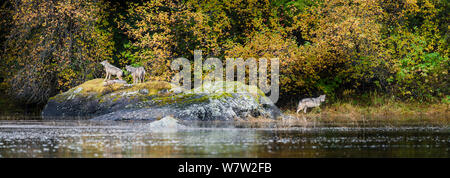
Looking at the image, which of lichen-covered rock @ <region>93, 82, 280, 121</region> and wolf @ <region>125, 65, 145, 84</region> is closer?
lichen-covered rock @ <region>93, 82, 280, 121</region>

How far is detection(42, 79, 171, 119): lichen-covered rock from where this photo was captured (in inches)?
934

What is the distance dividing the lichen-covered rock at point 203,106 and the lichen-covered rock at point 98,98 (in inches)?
28.9

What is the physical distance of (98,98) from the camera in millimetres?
24703

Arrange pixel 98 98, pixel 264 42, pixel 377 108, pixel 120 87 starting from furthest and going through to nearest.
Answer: pixel 377 108
pixel 264 42
pixel 120 87
pixel 98 98

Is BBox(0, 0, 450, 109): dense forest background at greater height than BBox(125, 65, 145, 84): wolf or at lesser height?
greater

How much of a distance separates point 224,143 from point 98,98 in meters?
13.4

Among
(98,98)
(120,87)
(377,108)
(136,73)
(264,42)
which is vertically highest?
(264,42)

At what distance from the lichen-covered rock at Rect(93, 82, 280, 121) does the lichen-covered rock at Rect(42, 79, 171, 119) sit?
28.9 inches

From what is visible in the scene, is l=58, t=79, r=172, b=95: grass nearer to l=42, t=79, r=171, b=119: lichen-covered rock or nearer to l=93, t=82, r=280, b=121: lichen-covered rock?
l=42, t=79, r=171, b=119: lichen-covered rock

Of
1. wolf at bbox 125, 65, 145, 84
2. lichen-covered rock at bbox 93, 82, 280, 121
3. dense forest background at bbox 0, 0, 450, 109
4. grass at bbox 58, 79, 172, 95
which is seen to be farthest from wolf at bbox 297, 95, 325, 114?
wolf at bbox 125, 65, 145, 84

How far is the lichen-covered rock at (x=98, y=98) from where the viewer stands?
23734 millimetres

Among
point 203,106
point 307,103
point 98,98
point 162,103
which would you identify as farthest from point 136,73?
point 307,103

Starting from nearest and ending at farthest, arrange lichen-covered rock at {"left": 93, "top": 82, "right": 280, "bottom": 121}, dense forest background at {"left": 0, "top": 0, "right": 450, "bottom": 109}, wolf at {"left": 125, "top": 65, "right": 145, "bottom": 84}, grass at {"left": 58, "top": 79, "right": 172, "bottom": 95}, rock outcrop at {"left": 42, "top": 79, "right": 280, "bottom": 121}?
lichen-covered rock at {"left": 93, "top": 82, "right": 280, "bottom": 121}, rock outcrop at {"left": 42, "top": 79, "right": 280, "bottom": 121}, grass at {"left": 58, "top": 79, "right": 172, "bottom": 95}, wolf at {"left": 125, "top": 65, "right": 145, "bottom": 84}, dense forest background at {"left": 0, "top": 0, "right": 450, "bottom": 109}

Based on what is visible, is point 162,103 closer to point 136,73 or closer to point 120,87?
point 120,87
